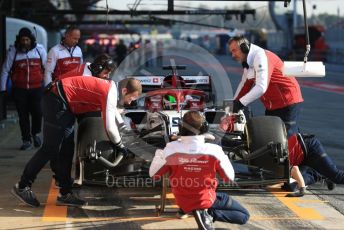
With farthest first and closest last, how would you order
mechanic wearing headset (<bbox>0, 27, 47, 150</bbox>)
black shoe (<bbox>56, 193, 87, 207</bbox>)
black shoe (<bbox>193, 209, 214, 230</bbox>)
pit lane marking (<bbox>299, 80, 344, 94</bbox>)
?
1. pit lane marking (<bbox>299, 80, 344, 94</bbox>)
2. mechanic wearing headset (<bbox>0, 27, 47, 150</bbox>)
3. black shoe (<bbox>56, 193, 87, 207</bbox>)
4. black shoe (<bbox>193, 209, 214, 230</bbox>)

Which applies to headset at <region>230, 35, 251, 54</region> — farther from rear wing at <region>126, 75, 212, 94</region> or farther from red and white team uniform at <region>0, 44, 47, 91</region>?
red and white team uniform at <region>0, 44, 47, 91</region>

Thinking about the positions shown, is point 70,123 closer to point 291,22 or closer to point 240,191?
point 240,191

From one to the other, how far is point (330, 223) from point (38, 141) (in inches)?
212

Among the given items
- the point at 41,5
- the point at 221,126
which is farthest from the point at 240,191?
the point at 41,5

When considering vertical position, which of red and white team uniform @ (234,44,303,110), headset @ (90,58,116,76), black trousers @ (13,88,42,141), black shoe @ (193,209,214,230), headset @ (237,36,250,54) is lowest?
black shoe @ (193,209,214,230)

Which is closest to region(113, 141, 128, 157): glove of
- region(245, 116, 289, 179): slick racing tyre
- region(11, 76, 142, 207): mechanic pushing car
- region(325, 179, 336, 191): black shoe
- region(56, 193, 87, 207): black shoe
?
region(11, 76, 142, 207): mechanic pushing car

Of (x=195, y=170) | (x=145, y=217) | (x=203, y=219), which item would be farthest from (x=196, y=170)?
(x=145, y=217)

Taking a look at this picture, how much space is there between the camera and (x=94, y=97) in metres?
6.53

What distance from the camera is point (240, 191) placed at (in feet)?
24.8

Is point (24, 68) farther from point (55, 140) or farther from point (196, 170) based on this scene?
point (196, 170)

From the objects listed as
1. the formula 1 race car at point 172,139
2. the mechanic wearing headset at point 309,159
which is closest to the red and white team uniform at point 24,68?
the formula 1 race car at point 172,139

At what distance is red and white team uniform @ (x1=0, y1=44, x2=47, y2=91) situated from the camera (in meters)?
10.3

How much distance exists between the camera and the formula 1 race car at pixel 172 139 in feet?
22.0

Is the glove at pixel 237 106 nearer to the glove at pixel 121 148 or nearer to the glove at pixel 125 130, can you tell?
the glove at pixel 125 130
